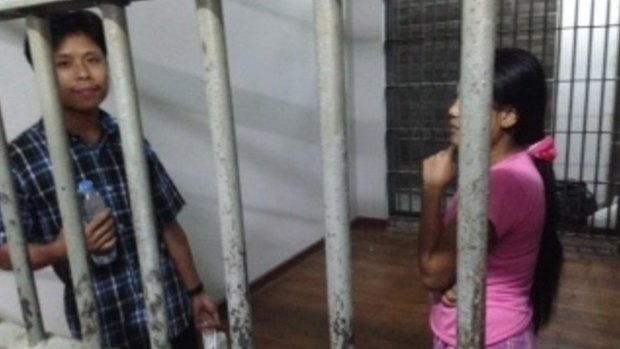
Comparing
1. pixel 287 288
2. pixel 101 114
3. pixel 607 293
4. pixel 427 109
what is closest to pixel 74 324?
pixel 101 114

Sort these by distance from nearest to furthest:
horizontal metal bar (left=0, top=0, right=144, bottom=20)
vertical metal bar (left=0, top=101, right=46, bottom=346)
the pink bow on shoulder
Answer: horizontal metal bar (left=0, top=0, right=144, bottom=20), vertical metal bar (left=0, top=101, right=46, bottom=346), the pink bow on shoulder

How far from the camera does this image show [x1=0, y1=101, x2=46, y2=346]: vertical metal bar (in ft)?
1.94

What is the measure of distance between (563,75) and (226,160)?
9.87ft

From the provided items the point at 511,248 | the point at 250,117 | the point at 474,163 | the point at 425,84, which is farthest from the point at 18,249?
the point at 425,84

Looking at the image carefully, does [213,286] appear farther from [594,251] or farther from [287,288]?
[594,251]

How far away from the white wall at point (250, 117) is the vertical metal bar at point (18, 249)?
1.09 meters

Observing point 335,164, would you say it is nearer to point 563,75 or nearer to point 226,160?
point 226,160

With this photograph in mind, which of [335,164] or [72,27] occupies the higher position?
[72,27]

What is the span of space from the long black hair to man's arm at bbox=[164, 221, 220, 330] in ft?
2.41

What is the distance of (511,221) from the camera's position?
936 millimetres

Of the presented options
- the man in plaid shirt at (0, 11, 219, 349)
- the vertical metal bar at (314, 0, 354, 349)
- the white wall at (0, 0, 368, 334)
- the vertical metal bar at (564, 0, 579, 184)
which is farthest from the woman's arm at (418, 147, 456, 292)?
the vertical metal bar at (564, 0, 579, 184)

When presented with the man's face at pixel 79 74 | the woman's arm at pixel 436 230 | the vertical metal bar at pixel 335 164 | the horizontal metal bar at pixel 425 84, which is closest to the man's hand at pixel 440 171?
the woman's arm at pixel 436 230

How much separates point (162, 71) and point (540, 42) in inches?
85.3

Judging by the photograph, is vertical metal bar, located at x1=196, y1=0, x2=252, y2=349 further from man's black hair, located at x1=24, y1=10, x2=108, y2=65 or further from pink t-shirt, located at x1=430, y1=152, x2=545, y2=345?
man's black hair, located at x1=24, y1=10, x2=108, y2=65
